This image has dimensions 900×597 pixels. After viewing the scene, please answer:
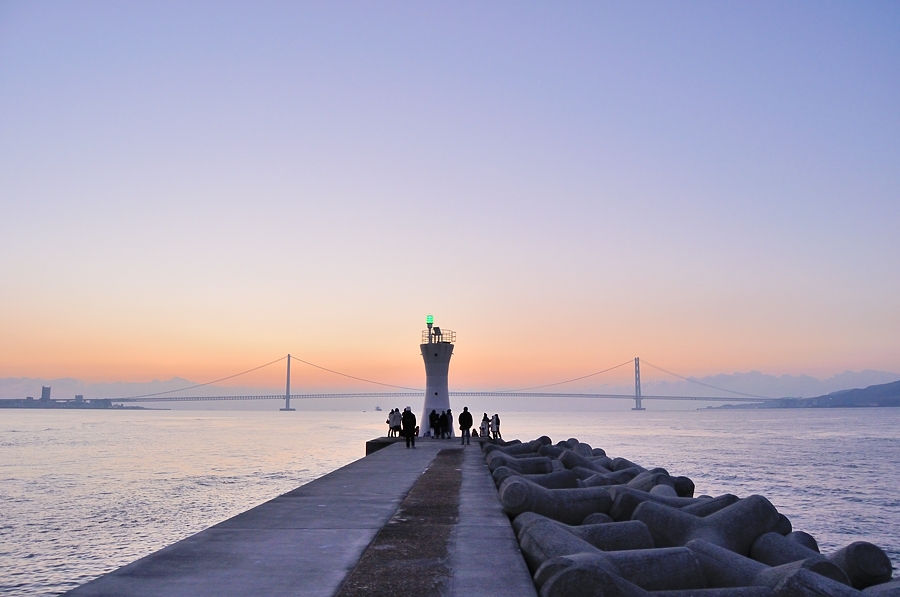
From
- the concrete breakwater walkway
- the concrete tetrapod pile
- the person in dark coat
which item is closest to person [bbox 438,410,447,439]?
the person in dark coat

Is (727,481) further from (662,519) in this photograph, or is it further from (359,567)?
(359,567)

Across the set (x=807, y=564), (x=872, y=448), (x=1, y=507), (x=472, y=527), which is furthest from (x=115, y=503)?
(x=872, y=448)

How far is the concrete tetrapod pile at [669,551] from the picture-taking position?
398 cm

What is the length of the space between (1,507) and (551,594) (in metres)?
17.9

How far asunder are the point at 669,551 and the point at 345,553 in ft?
7.06

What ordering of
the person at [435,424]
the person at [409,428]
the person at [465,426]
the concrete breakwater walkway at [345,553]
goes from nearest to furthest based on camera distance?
the concrete breakwater walkway at [345,553]
the person at [409,428]
the person at [465,426]
the person at [435,424]

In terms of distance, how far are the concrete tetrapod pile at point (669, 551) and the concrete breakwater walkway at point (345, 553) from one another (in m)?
0.30

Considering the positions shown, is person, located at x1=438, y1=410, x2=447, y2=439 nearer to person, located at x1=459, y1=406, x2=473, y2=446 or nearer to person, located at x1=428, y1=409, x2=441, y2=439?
person, located at x1=428, y1=409, x2=441, y2=439

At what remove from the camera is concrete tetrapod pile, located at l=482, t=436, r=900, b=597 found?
13.1 feet

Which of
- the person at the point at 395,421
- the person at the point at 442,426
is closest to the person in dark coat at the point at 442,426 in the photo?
the person at the point at 442,426

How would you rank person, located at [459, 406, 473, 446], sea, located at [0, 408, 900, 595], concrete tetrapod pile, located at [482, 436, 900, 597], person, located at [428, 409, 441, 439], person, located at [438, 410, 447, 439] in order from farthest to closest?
1. person, located at [438, 410, 447, 439]
2. person, located at [428, 409, 441, 439]
3. person, located at [459, 406, 473, 446]
4. sea, located at [0, 408, 900, 595]
5. concrete tetrapod pile, located at [482, 436, 900, 597]

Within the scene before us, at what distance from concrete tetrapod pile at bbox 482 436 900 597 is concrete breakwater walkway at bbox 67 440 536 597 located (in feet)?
0.99

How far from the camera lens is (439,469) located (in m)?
11.7

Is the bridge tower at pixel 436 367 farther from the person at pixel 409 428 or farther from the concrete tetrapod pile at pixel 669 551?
the concrete tetrapod pile at pixel 669 551
